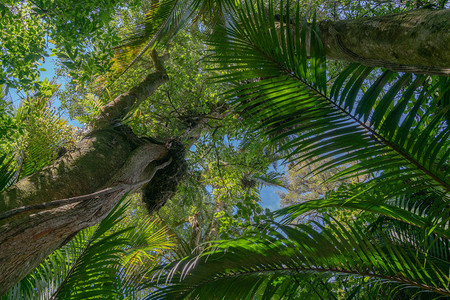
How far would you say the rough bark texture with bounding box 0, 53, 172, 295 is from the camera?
159 cm

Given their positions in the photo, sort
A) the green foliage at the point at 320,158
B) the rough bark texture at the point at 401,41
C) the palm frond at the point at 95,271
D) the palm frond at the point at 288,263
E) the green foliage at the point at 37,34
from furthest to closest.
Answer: the green foliage at the point at 37,34 < the palm frond at the point at 95,271 < the palm frond at the point at 288,263 < the green foliage at the point at 320,158 < the rough bark texture at the point at 401,41

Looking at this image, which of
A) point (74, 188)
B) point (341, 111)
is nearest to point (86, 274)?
point (74, 188)

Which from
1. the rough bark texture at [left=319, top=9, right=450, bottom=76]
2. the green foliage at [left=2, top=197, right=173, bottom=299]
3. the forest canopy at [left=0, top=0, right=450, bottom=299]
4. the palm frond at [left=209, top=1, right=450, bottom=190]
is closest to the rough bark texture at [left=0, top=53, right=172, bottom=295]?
the forest canopy at [left=0, top=0, right=450, bottom=299]

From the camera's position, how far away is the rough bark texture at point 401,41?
1217mm

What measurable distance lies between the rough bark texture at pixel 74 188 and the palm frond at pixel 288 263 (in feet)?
2.76

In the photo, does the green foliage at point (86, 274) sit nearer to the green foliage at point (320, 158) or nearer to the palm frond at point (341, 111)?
the green foliage at point (320, 158)

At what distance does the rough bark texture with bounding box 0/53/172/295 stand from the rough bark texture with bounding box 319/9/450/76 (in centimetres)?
211

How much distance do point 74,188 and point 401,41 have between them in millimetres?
2770

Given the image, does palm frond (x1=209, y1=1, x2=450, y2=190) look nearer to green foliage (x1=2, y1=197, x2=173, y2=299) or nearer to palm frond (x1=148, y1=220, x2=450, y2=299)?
palm frond (x1=148, y1=220, x2=450, y2=299)

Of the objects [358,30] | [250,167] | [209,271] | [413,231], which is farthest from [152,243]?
[250,167]

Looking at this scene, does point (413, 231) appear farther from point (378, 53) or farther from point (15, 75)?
point (15, 75)

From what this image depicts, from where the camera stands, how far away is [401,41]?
4.65 feet

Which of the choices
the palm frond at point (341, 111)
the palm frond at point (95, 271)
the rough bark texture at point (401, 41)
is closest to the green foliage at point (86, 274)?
the palm frond at point (95, 271)

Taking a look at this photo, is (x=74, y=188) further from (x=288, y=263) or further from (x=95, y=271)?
(x=288, y=263)
